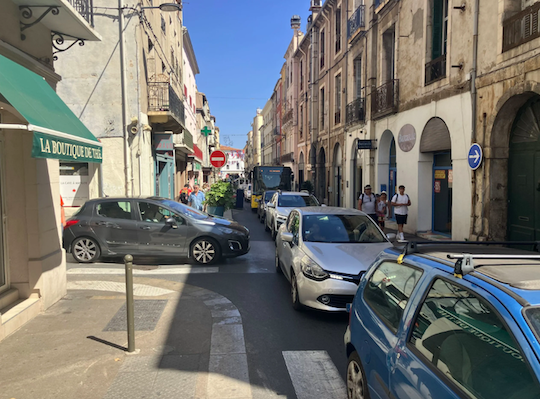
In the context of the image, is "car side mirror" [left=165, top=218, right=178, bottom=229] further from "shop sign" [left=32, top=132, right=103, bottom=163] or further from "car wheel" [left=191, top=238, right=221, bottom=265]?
"shop sign" [left=32, top=132, right=103, bottom=163]

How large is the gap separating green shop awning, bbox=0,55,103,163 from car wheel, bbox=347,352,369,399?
3741mm

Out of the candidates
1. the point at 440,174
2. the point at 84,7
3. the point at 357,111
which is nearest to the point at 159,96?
the point at 84,7

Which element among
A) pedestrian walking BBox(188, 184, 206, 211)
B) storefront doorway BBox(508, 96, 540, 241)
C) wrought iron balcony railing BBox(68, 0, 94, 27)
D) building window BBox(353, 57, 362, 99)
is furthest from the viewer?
Result: building window BBox(353, 57, 362, 99)

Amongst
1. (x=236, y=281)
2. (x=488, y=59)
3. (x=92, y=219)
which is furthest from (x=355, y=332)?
(x=488, y=59)

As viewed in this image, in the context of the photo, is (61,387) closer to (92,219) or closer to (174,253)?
(174,253)

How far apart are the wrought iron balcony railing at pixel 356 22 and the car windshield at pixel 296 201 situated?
8.99 m

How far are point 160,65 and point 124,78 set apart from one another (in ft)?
15.9

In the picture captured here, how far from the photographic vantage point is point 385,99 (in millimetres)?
16297

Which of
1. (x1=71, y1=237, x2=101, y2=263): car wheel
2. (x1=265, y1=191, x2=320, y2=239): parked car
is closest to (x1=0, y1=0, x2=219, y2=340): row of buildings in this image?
(x1=71, y1=237, x2=101, y2=263): car wheel

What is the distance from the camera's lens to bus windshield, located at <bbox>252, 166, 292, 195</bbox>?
24.6 meters

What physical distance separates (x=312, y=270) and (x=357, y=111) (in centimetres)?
1497

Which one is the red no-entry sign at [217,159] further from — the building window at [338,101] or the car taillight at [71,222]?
the building window at [338,101]

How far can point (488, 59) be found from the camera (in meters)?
10.0

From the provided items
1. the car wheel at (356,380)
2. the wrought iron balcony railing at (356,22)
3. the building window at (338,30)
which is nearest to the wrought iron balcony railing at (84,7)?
the car wheel at (356,380)
